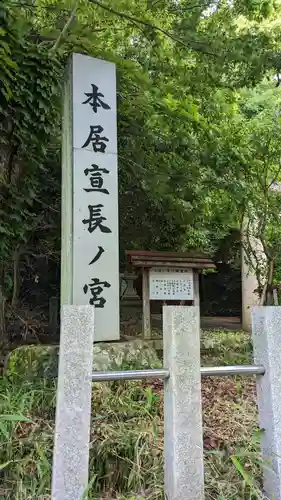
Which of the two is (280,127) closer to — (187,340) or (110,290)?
(110,290)

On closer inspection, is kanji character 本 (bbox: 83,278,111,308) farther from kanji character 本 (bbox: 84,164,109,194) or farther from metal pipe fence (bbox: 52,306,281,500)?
metal pipe fence (bbox: 52,306,281,500)

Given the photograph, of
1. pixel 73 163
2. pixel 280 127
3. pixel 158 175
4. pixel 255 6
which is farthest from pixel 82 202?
pixel 280 127

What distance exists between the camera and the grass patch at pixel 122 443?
2496 mm

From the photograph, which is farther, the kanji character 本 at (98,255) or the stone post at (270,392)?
the kanji character 本 at (98,255)

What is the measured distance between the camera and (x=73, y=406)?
2008mm

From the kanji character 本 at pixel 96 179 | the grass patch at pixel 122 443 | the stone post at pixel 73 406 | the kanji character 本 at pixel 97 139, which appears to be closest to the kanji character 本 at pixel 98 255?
the kanji character 本 at pixel 96 179

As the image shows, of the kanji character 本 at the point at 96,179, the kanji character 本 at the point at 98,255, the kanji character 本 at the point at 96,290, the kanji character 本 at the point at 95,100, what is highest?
the kanji character 本 at the point at 95,100

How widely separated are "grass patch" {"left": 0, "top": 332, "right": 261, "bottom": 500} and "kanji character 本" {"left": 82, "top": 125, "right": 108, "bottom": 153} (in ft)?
7.58

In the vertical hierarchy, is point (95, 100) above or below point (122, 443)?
above

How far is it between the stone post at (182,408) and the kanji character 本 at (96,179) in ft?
7.51

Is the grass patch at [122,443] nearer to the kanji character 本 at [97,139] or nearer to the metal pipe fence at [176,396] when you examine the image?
the metal pipe fence at [176,396]

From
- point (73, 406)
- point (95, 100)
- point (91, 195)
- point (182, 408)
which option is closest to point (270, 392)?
point (182, 408)

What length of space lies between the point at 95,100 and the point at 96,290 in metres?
1.97

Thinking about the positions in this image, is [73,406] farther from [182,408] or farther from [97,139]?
[97,139]
